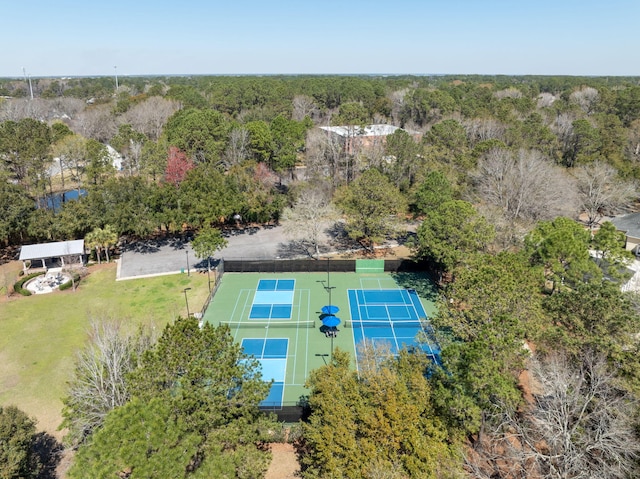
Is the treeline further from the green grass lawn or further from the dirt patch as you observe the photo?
the dirt patch

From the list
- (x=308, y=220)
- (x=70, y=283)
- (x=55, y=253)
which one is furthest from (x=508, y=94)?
(x=70, y=283)

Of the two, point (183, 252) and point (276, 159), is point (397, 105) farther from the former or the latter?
point (183, 252)

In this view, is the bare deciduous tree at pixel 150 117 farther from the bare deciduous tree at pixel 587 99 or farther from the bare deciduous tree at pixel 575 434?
the bare deciduous tree at pixel 587 99

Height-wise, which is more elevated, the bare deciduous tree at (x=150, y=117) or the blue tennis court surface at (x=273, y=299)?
the bare deciduous tree at (x=150, y=117)

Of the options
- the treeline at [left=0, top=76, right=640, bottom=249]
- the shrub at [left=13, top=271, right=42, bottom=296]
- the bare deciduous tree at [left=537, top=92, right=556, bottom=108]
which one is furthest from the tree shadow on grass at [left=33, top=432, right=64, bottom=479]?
the bare deciduous tree at [left=537, top=92, right=556, bottom=108]

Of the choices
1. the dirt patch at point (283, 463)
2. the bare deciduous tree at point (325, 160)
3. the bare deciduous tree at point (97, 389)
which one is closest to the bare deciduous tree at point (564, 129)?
the bare deciduous tree at point (325, 160)

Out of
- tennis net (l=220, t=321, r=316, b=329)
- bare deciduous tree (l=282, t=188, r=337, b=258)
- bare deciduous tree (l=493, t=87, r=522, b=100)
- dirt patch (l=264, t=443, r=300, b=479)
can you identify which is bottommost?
dirt patch (l=264, t=443, r=300, b=479)
